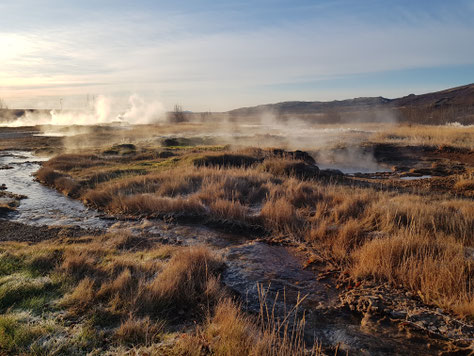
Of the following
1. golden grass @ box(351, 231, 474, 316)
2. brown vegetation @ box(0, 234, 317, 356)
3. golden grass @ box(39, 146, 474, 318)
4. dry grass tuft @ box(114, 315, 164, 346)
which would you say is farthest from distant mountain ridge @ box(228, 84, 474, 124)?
dry grass tuft @ box(114, 315, 164, 346)

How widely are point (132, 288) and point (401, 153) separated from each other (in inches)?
897

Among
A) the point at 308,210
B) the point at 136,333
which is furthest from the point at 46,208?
the point at 136,333

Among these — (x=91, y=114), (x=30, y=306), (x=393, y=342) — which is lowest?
(x=393, y=342)

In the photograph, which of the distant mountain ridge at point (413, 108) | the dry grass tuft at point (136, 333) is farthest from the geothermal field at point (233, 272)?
the distant mountain ridge at point (413, 108)

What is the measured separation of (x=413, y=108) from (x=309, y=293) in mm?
89811

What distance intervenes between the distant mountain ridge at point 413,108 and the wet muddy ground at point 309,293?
62.7m

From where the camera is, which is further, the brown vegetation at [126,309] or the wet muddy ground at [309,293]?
the wet muddy ground at [309,293]

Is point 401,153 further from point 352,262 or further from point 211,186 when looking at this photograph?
point 352,262

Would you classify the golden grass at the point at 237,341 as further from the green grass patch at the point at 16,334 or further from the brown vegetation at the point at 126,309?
the green grass patch at the point at 16,334

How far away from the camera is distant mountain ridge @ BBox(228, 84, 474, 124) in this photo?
65581mm

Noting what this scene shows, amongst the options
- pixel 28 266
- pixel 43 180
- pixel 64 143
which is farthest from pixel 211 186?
pixel 64 143

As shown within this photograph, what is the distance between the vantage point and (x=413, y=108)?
8156 centimetres

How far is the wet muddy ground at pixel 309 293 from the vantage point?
3.45 metres

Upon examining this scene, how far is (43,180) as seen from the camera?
52.2 ft
